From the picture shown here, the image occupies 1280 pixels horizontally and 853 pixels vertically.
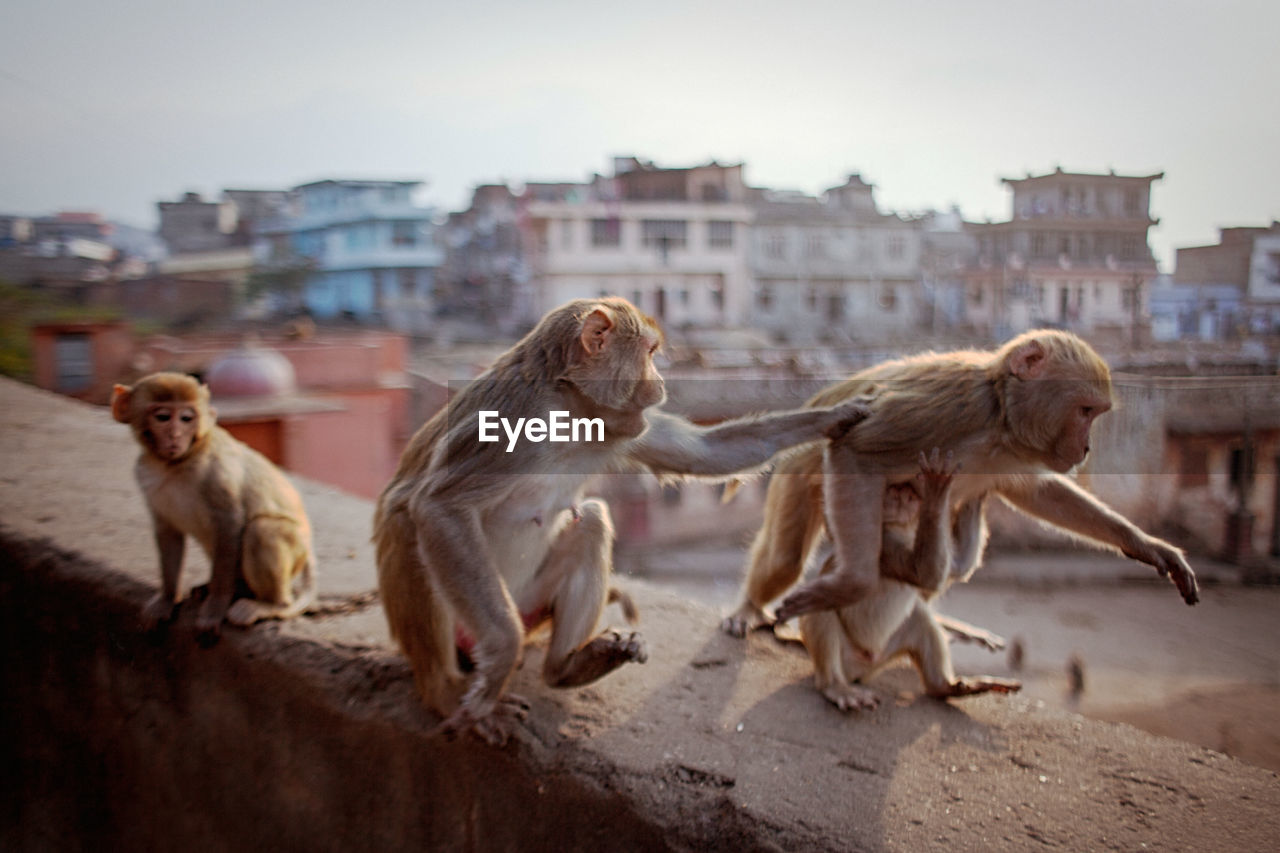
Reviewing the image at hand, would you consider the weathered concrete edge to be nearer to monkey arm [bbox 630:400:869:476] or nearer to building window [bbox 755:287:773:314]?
monkey arm [bbox 630:400:869:476]

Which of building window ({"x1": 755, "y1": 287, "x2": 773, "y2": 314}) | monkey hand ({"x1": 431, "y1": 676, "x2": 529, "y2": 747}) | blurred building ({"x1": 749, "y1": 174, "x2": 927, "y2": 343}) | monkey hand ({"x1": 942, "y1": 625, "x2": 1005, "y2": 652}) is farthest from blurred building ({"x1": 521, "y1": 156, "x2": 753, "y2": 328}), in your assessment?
monkey hand ({"x1": 431, "y1": 676, "x2": 529, "y2": 747})

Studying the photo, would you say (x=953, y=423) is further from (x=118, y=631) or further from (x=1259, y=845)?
(x=118, y=631)

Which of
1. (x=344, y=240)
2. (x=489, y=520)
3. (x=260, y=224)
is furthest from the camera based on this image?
(x=344, y=240)

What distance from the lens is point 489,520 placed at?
2330 millimetres

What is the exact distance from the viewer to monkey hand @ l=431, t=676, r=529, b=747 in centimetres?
213

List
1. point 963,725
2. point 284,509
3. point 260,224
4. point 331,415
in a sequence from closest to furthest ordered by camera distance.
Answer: point 963,725, point 284,509, point 331,415, point 260,224

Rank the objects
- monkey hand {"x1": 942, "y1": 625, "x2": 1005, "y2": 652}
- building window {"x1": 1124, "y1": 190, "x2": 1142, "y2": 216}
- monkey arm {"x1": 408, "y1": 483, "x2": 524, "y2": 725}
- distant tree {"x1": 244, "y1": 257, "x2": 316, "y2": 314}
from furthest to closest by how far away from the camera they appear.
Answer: distant tree {"x1": 244, "y1": 257, "x2": 316, "y2": 314} < building window {"x1": 1124, "y1": 190, "x2": 1142, "y2": 216} < monkey hand {"x1": 942, "y1": 625, "x2": 1005, "y2": 652} < monkey arm {"x1": 408, "y1": 483, "x2": 524, "y2": 725}

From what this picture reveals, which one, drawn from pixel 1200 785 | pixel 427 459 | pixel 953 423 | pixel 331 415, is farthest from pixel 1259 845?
pixel 331 415

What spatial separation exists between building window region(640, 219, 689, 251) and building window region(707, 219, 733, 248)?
47 cm

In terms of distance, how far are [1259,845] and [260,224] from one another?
22.1 metres

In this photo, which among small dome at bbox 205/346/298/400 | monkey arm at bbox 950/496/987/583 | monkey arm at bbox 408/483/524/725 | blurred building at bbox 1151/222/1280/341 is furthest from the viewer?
small dome at bbox 205/346/298/400

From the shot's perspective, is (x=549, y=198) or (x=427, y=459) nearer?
(x=427, y=459)

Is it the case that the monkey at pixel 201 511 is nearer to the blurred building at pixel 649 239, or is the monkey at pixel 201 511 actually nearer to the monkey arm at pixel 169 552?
the monkey arm at pixel 169 552

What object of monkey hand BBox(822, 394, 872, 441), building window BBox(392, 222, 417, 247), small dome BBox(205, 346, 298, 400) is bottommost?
small dome BBox(205, 346, 298, 400)
